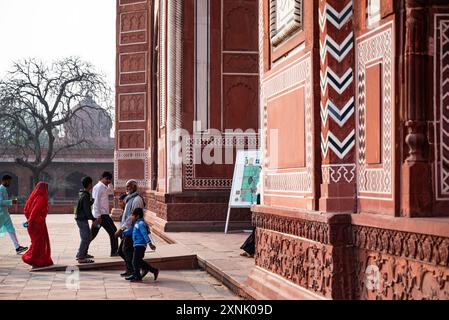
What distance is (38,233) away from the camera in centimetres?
876

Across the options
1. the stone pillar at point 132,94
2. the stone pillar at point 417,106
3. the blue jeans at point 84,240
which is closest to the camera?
the stone pillar at point 417,106

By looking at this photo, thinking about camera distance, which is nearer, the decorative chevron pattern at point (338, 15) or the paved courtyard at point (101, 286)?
the decorative chevron pattern at point (338, 15)

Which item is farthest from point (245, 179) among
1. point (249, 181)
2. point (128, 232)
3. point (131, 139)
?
point (131, 139)

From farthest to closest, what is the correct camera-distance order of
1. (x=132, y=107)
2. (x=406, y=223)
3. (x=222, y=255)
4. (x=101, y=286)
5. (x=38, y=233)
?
(x=132, y=107), (x=222, y=255), (x=38, y=233), (x=101, y=286), (x=406, y=223)

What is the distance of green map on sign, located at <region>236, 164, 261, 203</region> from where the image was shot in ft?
39.8

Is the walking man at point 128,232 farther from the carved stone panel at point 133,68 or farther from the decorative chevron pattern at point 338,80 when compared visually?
the carved stone panel at point 133,68

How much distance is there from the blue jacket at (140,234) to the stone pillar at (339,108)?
10.2 feet

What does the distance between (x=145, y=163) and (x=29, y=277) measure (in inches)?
504

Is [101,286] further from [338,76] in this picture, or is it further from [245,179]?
[245,179]

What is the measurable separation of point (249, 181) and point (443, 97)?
26.4 ft

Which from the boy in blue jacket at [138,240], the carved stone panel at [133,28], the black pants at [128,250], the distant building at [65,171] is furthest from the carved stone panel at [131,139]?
the distant building at [65,171]

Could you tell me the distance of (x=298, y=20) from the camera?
18.5 feet

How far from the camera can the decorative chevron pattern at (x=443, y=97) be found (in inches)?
163
